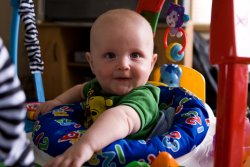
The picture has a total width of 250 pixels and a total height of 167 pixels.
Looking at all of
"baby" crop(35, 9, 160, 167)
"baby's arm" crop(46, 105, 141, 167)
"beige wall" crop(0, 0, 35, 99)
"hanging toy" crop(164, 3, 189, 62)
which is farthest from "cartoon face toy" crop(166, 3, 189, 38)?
"beige wall" crop(0, 0, 35, 99)

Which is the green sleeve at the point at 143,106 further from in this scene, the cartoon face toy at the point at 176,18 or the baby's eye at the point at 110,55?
the cartoon face toy at the point at 176,18

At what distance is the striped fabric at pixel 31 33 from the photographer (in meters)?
1.00

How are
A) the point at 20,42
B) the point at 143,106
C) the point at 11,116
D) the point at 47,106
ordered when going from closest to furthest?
1. the point at 11,116
2. the point at 143,106
3. the point at 47,106
4. the point at 20,42

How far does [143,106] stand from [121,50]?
0.12 m

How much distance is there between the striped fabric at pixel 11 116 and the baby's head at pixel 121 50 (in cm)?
42

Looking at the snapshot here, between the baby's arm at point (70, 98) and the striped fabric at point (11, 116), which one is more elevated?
the striped fabric at point (11, 116)

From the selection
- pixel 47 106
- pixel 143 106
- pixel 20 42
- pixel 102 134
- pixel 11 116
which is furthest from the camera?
pixel 20 42

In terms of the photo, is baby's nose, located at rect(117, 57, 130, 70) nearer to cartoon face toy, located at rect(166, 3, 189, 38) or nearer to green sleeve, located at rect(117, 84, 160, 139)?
green sleeve, located at rect(117, 84, 160, 139)

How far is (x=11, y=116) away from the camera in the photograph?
0.91 feet

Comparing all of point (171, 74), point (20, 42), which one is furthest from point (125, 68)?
point (20, 42)

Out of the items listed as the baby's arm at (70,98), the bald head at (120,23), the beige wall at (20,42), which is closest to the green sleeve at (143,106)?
the bald head at (120,23)

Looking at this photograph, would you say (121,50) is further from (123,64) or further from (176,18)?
(176,18)

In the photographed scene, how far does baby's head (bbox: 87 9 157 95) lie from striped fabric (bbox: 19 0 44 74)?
1.11 feet

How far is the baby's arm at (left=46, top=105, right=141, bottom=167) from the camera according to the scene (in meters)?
0.49
